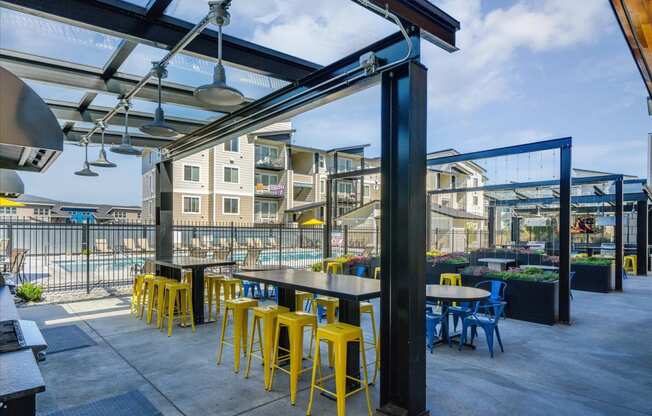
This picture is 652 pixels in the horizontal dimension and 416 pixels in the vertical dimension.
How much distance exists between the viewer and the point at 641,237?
13906 mm

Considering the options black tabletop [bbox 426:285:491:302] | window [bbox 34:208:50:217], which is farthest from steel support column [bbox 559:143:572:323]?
window [bbox 34:208:50:217]

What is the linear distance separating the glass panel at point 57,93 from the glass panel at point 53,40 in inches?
47.5

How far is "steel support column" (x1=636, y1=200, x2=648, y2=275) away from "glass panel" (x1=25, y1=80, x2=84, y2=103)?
56.4 ft

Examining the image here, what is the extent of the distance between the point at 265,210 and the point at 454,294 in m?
23.8

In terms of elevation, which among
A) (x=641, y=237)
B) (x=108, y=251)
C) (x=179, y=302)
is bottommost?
(x=179, y=302)

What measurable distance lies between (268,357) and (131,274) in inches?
360

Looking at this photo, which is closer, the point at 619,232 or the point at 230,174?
the point at 619,232

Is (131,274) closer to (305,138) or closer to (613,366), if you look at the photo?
(613,366)

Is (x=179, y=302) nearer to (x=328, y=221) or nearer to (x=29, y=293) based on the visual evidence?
(x=29, y=293)

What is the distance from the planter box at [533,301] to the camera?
261 inches

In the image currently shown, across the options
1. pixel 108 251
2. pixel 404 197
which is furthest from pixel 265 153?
pixel 404 197

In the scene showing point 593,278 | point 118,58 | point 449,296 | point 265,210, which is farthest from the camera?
point 265,210

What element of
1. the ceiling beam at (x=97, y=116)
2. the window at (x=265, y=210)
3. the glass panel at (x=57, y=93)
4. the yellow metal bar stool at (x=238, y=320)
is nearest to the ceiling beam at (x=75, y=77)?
the glass panel at (x=57, y=93)

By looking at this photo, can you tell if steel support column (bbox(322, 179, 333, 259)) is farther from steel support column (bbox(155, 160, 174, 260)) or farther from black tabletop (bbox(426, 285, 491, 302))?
black tabletop (bbox(426, 285, 491, 302))
